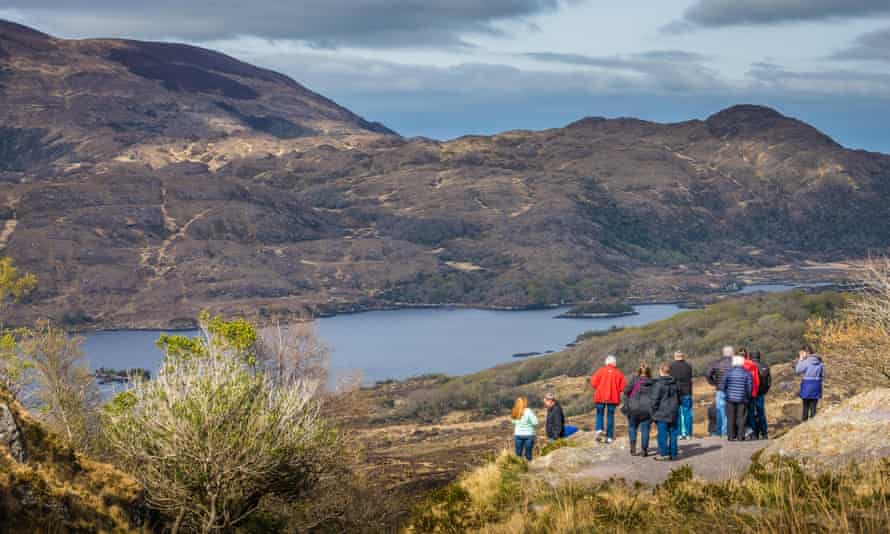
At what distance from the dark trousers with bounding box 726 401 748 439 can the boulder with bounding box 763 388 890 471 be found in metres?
3.73

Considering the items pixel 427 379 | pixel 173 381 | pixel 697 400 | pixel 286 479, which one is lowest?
pixel 427 379

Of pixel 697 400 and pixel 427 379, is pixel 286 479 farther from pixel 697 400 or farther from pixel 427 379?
pixel 427 379

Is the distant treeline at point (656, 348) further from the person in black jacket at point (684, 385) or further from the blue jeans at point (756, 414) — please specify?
the blue jeans at point (756, 414)

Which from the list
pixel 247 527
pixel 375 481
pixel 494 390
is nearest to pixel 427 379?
pixel 494 390

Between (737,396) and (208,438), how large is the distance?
41.9 feet

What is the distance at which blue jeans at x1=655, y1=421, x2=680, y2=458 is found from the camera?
19.9 meters

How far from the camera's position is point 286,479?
25594mm

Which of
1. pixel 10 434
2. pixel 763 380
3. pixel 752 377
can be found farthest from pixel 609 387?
pixel 10 434

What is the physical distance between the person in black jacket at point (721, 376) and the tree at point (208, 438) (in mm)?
10797

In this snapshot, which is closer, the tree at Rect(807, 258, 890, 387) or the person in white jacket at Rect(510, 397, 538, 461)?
the person in white jacket at Rect(510, 397, 538, 461)

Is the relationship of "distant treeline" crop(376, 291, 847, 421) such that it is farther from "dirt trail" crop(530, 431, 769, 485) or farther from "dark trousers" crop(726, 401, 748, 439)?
"dirt trail" crop(530, 431, 769, 485)

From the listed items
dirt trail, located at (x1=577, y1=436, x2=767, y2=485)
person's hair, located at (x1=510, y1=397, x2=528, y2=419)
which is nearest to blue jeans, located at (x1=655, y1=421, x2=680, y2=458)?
dirt trail, located at (x1=577, y1=436, x2=767, y2=485)

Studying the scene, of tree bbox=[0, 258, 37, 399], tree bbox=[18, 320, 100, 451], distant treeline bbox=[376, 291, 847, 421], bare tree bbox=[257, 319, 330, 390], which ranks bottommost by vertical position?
distant treeline bbox=[376, 291, 847, 421]

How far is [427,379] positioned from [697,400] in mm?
90085
